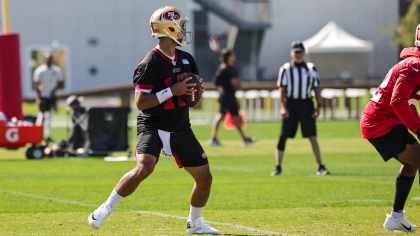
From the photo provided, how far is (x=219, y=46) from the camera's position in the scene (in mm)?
43719

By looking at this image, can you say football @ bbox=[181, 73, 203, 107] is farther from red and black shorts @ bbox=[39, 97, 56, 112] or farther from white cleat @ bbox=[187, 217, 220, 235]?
red and black shorts @ bbox=[39, 97, 56, 112]

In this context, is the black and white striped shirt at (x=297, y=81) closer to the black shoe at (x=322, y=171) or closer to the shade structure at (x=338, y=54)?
the black shoe at (x=322, y=171)

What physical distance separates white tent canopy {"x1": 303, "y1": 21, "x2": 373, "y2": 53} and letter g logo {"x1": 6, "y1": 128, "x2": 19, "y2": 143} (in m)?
28.0

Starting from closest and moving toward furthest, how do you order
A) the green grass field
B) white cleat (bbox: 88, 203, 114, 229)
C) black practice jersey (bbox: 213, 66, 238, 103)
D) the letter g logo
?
white cleat (bbox: 88, 203, 114, 229)
the green grass field
the letter g logo
black practice jersey (bbox: 213, 66, 238, 103)

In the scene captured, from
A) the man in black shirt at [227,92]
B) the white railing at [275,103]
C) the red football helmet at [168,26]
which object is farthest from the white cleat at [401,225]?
the white railing at [275,103]

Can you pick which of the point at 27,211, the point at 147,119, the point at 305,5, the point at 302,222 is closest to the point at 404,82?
the point at 302,222

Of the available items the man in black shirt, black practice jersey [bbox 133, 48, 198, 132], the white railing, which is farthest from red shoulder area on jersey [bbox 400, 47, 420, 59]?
the white railing

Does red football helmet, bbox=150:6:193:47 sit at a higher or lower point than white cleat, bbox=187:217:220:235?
higher

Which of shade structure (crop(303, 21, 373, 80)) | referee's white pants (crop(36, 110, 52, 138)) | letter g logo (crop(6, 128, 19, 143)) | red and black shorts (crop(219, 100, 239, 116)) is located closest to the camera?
letter g logo (crop(6, 128, 19, 143))

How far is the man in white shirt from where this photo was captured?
51.5 ft

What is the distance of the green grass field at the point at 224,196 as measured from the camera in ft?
19.7

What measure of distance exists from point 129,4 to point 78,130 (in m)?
30.1

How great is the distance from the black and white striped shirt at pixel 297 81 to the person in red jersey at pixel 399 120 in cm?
411

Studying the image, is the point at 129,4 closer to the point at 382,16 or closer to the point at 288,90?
the point at 382,16
